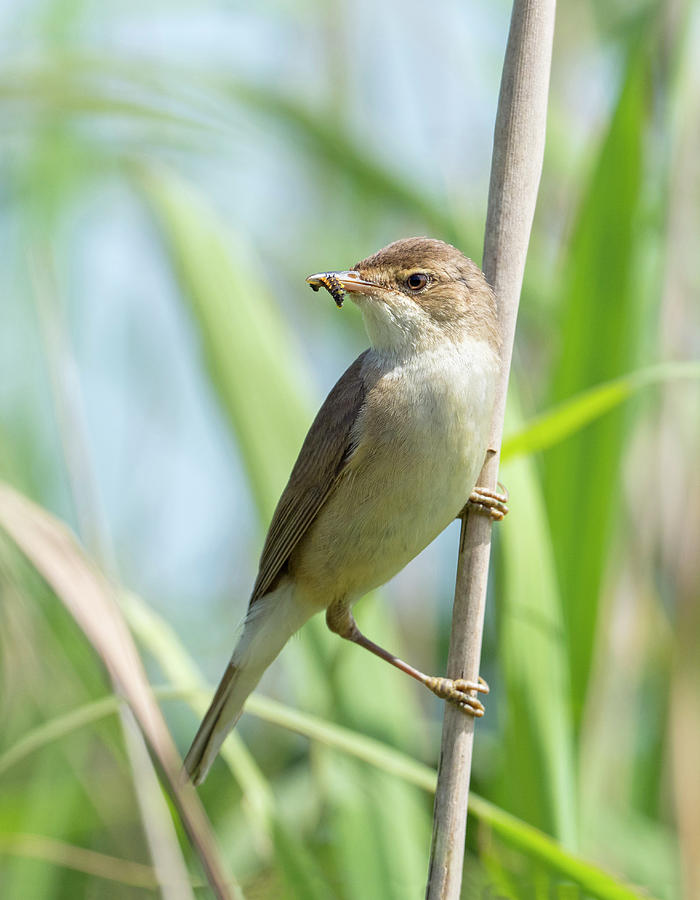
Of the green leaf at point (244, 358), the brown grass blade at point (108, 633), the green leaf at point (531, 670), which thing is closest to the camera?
the brown grass blade at point (108, 633)

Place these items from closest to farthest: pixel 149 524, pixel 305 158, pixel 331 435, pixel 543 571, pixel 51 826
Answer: pixel 543 571 → pixel 331 435 → pixel 51 826 → pixel 305 158 → pixel 149 524

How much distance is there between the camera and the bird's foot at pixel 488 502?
187 cm

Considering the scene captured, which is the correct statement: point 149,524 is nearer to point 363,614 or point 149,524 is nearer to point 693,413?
point 363,614

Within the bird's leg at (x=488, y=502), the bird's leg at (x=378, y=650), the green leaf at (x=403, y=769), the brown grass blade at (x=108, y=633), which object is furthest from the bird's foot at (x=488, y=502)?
the brown grass blade at (x=108, y=633)

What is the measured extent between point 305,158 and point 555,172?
782 mm

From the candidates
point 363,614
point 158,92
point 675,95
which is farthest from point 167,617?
point 675,95

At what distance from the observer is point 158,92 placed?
9.14 ft

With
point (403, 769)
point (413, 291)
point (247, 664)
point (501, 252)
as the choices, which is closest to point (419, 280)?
point (413, 291)

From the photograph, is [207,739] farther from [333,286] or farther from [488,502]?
[333,286]

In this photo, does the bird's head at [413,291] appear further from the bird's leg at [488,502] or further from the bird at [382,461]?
the bird's leg at [488,502]

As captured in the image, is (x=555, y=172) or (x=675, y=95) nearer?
(x=675, y=95)

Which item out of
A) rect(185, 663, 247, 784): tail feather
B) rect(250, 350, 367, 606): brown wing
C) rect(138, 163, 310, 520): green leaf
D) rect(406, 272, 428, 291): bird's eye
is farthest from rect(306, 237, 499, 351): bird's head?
rect(185, 663, 247, 784): tail feather

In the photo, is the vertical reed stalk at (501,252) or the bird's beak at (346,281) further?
the bird's beak at (346,281)

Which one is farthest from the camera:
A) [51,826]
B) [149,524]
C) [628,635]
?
[149,524]
